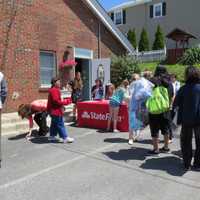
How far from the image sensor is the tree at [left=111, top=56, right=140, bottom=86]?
17875mm

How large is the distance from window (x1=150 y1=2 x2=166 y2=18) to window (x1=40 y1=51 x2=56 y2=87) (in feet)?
70.8

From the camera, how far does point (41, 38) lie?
14.7m

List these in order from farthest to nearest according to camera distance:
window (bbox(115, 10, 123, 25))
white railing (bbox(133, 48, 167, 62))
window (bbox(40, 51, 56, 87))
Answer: window (bbox(115, 10, 123, 25)) → white railing (bbox(133, 48, 167, 62)) → window (bbox(40, 51, 56, 87))

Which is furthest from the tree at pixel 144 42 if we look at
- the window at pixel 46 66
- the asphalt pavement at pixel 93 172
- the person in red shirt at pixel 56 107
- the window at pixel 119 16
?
the person in red shirt at pixel 56 107

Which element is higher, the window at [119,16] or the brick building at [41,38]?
the window at [119,16]

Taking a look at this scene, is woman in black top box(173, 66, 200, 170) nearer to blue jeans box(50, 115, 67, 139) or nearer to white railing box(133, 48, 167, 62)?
blue jeans box(50, 115, 67, 139)

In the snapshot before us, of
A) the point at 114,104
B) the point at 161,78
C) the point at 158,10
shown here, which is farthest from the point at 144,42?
the point at 161,78

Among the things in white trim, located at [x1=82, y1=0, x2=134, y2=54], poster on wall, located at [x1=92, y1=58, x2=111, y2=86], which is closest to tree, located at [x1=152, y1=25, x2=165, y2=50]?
white trim, located at [x1=82, y1=0, x2=134, y2=54]

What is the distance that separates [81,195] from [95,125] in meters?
6.13

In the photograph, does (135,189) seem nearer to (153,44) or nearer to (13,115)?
(13,115)

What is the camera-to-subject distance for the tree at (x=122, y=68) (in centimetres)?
1788

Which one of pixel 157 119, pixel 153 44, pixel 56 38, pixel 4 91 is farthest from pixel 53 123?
pixel 153 44

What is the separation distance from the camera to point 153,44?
34.1 meters

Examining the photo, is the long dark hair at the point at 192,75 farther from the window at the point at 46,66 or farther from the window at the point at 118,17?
the window at the point at 118,17
